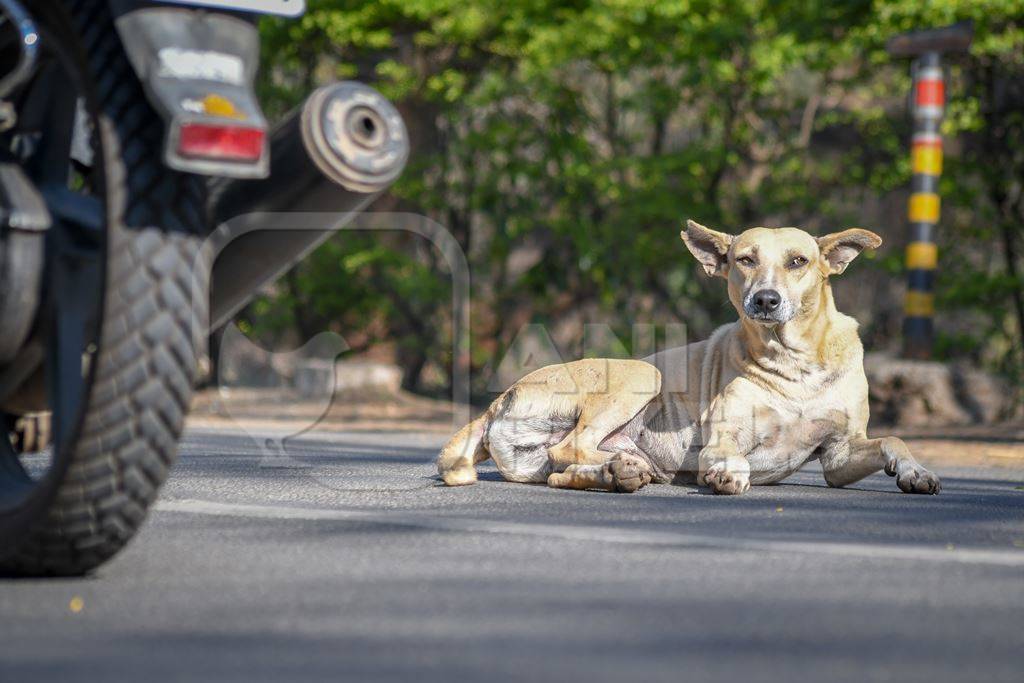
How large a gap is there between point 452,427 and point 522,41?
6180 millimetres

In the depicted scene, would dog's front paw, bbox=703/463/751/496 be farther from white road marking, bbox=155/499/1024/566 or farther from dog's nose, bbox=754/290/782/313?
white road marking, bbox=155/499/1024/566

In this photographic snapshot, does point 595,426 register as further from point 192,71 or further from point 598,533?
point 192,71

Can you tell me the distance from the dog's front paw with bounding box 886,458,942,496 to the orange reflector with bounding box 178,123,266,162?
3380 mm

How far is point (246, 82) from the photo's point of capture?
3.04m

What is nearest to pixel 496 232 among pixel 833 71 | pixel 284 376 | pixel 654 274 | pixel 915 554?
pixel 654 274

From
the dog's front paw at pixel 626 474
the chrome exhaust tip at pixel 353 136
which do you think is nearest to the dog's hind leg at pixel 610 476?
the dog's front paw at pixel 626 474

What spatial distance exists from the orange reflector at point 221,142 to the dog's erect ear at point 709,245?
363 cm

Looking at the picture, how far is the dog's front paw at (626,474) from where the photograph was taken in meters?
5.30

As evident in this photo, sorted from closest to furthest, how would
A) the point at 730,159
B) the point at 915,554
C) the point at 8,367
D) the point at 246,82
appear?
the point at 246,82 < the point at 8,367 < the point at 915,554 < the point at 730,159

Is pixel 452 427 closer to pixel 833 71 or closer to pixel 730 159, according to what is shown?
pixel 730 159

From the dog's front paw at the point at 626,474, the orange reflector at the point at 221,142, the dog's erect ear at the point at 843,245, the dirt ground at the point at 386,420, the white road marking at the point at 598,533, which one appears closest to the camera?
→ the orange reflector at the point at 221,142

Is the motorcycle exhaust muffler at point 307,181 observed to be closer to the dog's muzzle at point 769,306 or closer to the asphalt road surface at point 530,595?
the asphalt road surface at point 530,595

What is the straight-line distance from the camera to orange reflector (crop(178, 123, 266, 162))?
2842 millimetres

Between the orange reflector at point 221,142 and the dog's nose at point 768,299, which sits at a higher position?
the orange reflector at point 221,142
